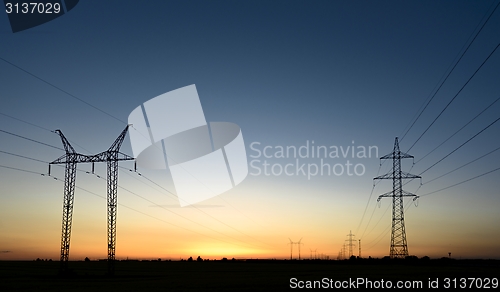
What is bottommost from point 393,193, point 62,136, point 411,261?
point 411,261

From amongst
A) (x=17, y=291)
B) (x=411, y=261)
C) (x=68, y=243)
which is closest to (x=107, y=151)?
(x=68, y=243)

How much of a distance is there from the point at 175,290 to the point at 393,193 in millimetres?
59821

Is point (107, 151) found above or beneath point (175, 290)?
above

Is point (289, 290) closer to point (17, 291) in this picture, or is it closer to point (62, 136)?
point (17, 291)

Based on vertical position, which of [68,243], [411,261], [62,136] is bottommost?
[411,261]

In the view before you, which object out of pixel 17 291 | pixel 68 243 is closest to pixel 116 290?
pixel 17 291

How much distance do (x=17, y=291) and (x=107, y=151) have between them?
29472 mm

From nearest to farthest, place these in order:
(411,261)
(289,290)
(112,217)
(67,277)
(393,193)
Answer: (289,290) < (112,217) < (67,277) < (393,193) < (411,261)

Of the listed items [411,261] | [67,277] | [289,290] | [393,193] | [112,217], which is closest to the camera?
[289,290]

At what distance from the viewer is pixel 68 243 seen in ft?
257

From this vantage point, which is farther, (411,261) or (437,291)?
(411,261)

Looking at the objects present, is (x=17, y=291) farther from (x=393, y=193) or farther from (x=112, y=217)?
(x=393, y=193)

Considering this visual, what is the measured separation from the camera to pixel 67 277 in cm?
8238

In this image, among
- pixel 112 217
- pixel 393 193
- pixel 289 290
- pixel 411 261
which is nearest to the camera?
pixel 289 290
